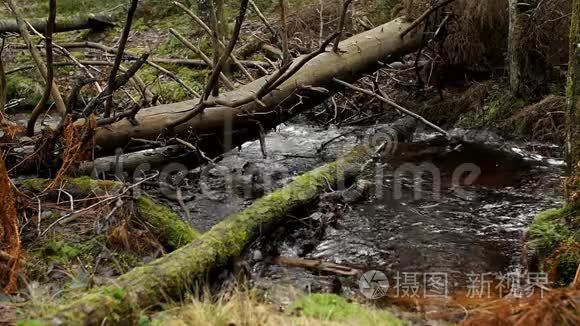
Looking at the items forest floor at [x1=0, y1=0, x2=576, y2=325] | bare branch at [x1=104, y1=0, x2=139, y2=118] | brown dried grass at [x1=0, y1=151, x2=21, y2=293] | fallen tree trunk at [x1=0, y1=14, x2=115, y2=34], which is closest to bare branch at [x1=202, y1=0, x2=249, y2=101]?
forest floor at [x1=0, y1=0, x2=576, y2=325]

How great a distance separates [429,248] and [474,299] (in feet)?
3.15

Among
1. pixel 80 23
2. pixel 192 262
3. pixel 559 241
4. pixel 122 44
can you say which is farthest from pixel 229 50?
pixel 80 23

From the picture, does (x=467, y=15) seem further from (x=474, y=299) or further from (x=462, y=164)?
(x=474, y=299)

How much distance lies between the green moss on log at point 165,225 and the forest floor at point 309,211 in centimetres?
2

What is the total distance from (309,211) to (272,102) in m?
1.41

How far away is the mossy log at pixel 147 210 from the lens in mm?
4535

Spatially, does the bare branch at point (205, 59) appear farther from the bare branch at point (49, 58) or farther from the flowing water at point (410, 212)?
the bare branch at point (49, 58)

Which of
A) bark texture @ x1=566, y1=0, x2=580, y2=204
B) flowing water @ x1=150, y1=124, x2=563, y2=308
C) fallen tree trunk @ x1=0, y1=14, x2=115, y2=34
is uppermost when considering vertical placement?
fallen tree trunk @ x1=0, y1=14, x2=115, y2=34

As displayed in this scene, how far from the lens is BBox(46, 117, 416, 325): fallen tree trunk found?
298 cm

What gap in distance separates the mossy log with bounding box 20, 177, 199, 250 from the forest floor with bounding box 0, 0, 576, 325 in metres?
0.02

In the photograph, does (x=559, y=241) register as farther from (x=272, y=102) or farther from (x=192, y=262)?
(x=272, y=102)

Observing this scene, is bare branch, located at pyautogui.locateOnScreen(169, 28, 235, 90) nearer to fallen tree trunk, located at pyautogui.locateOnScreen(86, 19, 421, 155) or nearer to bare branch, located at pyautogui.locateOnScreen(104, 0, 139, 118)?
fallen tree trunk, located at pyautogui.locateOnScreen(86, 19, 421, 155)

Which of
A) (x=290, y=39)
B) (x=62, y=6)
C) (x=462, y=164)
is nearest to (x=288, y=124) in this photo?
(x=290, y=39)

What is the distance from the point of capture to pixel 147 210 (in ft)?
15.3
